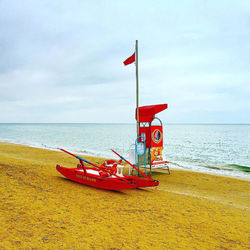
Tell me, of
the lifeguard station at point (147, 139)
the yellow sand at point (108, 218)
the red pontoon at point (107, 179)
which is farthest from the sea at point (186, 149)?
the yellow sand at point (108, 218)

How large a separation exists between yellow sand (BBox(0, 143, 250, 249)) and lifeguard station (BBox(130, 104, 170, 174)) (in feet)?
8.92

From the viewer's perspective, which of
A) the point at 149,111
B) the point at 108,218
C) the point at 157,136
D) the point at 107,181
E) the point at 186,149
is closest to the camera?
the point at 108,218

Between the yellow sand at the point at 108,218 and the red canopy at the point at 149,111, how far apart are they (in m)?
3.75

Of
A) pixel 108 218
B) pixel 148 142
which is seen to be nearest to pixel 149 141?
pixel 148 142

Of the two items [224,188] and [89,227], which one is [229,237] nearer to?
[89,227]

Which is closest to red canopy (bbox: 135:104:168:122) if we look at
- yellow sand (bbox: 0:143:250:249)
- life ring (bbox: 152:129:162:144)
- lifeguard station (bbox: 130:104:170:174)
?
lifeguard station (bbox: 130:104:170:174)

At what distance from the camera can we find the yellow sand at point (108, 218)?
3.69 meters

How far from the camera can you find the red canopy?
9.86 m

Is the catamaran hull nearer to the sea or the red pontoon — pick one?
the red pontoon

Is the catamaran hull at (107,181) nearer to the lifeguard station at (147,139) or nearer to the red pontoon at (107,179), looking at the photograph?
the red pontoon at (107,179)

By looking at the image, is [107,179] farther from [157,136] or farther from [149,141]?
[157,136]

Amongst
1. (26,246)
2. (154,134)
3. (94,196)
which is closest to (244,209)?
(94,196)

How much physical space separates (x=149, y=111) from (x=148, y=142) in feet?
5.06

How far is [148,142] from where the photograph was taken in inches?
412
